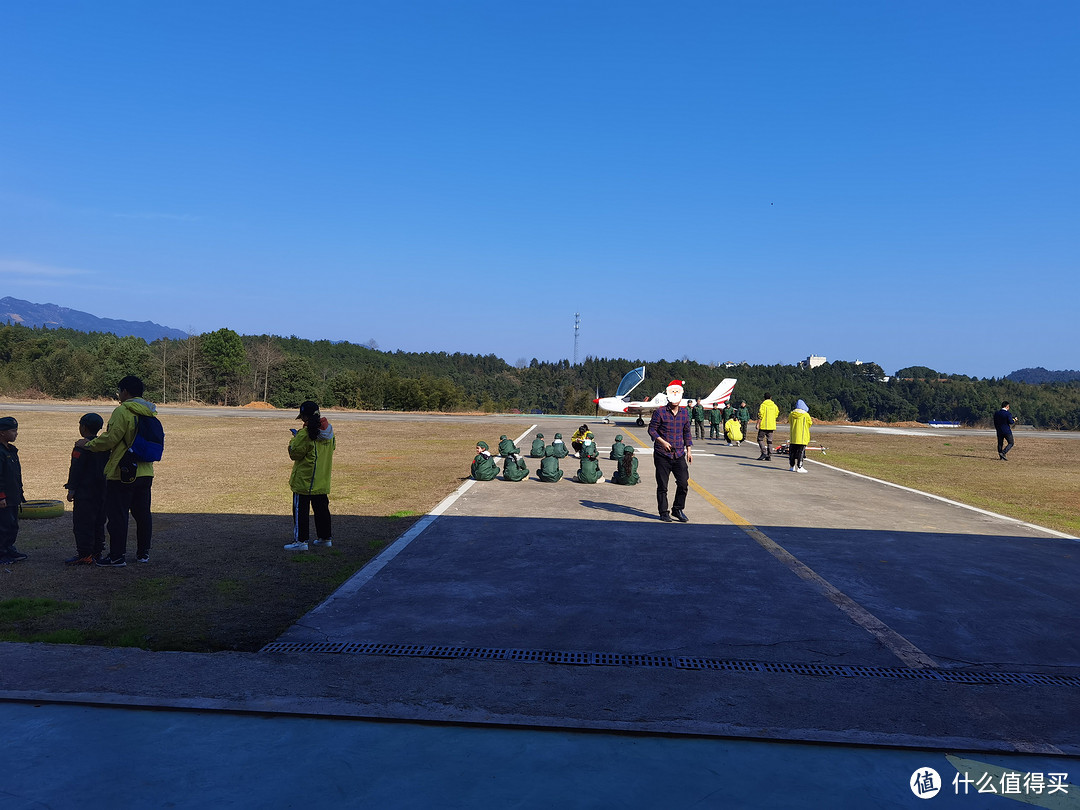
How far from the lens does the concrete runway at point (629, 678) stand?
318 centimetres

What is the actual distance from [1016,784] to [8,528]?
8.42m

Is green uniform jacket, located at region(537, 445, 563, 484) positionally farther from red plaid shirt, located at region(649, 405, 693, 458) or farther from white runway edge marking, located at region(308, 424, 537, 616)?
red plaid shirt, located at region(649, 405, 693, 458)

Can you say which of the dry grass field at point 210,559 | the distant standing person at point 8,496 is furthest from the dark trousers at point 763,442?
the distant standing person at point 8,496

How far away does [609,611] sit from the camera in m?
5.77

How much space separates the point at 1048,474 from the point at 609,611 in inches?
744

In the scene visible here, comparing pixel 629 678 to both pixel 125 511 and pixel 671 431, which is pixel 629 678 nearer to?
pixel 125 511

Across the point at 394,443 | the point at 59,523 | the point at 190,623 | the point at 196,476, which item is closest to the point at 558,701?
the point at 190,623

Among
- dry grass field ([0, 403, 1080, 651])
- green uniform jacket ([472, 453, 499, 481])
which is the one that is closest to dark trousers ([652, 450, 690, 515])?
dry grass field ([0, 403, 1080, 651])

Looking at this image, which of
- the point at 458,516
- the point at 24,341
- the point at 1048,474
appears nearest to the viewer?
the point at 458,516

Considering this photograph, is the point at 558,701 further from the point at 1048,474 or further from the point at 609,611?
the point at 1048,474

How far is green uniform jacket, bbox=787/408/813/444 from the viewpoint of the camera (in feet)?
54.3

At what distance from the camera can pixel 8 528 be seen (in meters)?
7.04

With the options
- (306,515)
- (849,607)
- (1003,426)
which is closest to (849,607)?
(849,607)

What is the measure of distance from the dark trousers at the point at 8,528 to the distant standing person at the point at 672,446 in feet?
24.7
